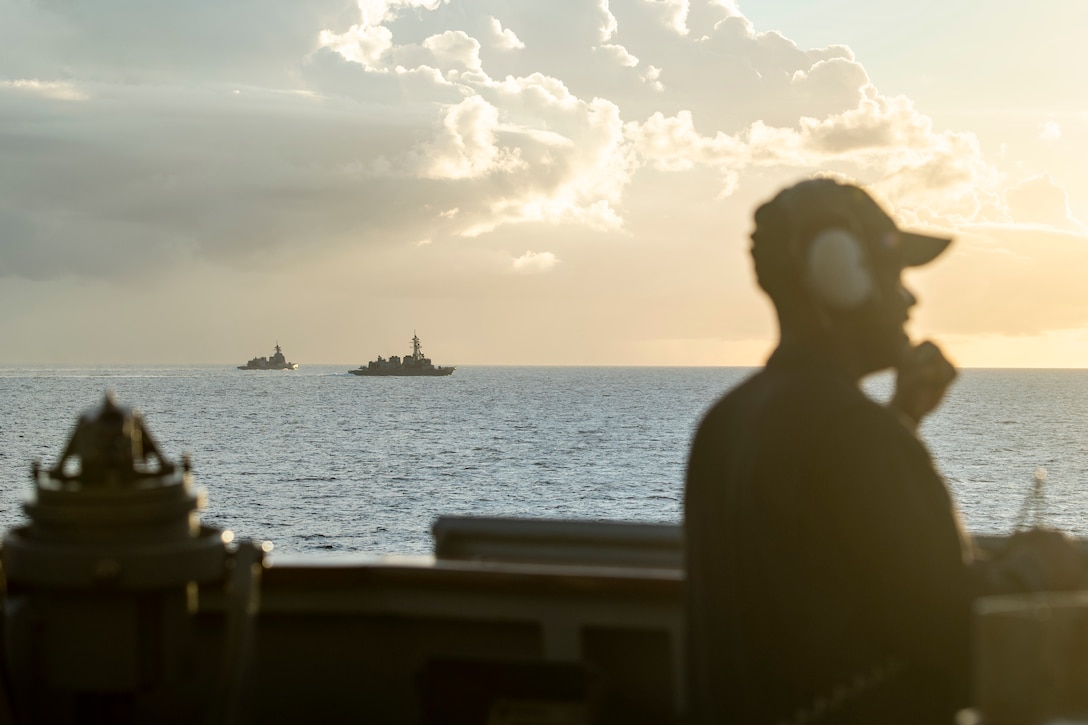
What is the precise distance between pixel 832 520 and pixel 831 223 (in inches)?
23.5

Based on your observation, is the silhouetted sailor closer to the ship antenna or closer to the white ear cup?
the white ear cup

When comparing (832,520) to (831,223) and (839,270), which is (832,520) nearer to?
(839,270)

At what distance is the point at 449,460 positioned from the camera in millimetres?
71875

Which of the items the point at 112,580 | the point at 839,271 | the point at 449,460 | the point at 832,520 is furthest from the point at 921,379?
the point at 449,460

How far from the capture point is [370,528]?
144 ft

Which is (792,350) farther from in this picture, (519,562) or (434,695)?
(519,562)

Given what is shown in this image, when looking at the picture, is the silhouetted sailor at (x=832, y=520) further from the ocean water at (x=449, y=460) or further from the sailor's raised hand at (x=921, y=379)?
the ocean water at (x=449, y=460)

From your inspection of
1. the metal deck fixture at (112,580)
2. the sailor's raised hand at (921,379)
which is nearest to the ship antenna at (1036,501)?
the sailor's raised hand at (921,379)

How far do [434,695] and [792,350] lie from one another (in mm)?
1537

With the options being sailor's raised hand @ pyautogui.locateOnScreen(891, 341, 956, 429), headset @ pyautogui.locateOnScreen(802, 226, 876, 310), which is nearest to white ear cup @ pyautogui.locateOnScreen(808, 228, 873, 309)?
headset @ pyautogui.locateOnScreen(802, 226, 876, 310)

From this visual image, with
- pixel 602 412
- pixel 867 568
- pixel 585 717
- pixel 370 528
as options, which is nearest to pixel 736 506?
pixel 867 568

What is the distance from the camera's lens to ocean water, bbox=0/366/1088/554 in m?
46.8

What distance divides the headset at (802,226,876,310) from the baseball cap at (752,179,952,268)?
0.04m

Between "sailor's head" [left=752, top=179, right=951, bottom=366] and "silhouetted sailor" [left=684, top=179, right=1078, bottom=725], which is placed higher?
"sailor's head" [left=752, top=179, right=951, bottom=366]
